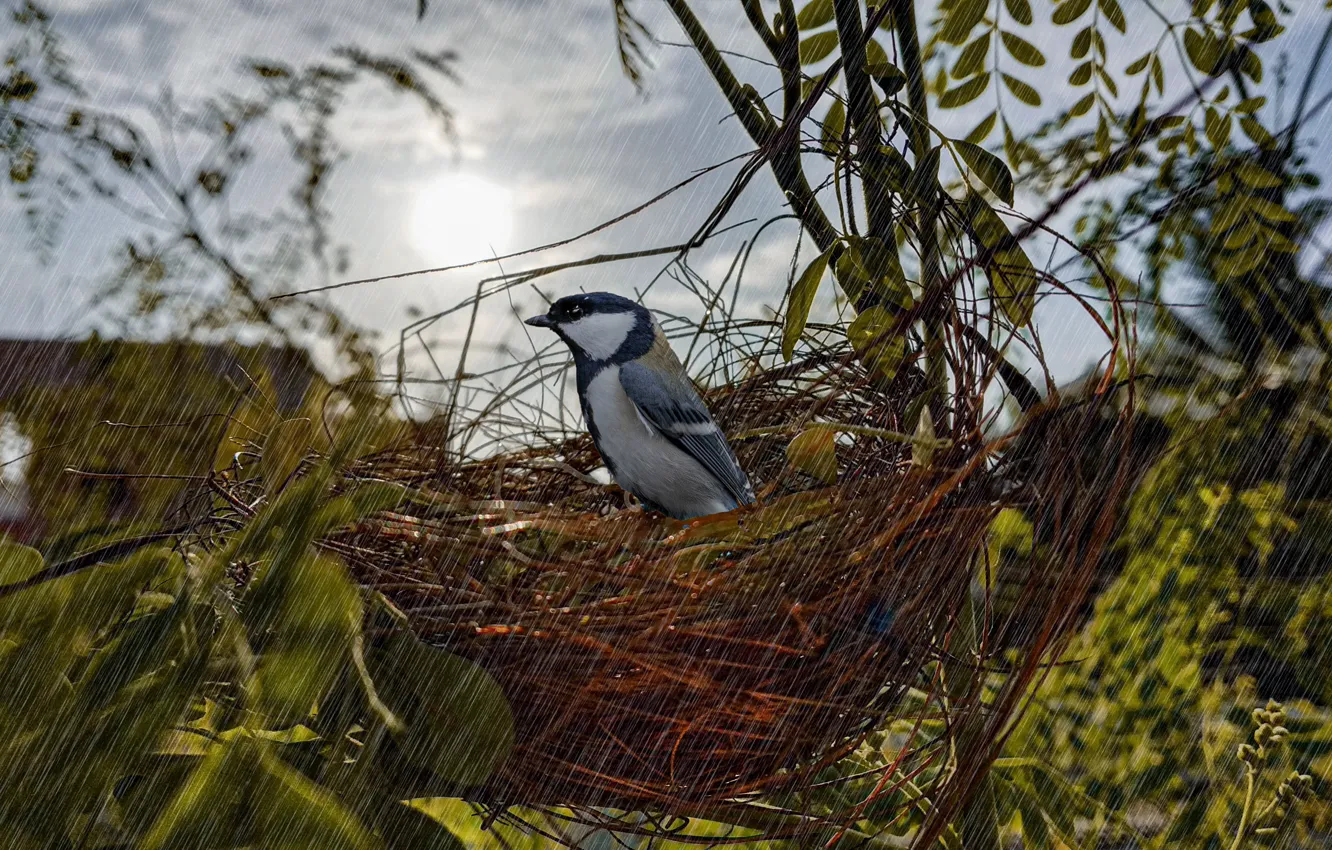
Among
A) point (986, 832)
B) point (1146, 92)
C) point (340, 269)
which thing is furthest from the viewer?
point (340, 269)

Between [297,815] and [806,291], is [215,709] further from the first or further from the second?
[806,291]

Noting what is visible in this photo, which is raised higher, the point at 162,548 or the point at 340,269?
the point at 340,269

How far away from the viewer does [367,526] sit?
46 cm

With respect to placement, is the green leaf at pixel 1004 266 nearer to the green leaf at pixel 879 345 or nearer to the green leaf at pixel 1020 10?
the green leaf at pixel 879 345

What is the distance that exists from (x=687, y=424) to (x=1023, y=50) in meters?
0.37

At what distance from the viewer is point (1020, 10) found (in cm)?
66

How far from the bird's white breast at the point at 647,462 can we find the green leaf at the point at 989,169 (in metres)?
0.30

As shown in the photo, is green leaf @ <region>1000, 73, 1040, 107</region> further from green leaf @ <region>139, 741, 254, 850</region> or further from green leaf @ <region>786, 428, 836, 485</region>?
green leaf @ <region>139, 741, 254, 850</region>

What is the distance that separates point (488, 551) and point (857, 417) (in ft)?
1.00

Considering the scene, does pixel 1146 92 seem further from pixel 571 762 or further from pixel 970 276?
pixel 571 762

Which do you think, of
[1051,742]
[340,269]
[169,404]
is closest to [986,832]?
[1051,742]

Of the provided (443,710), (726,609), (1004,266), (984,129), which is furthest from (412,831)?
(984,129)

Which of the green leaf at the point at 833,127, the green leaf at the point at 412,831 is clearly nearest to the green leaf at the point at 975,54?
the green leaf at the point at 833,127

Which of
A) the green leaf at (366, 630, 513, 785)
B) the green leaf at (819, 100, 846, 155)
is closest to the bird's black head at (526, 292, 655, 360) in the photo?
the green leaf at (819, 100, 846, 155)
